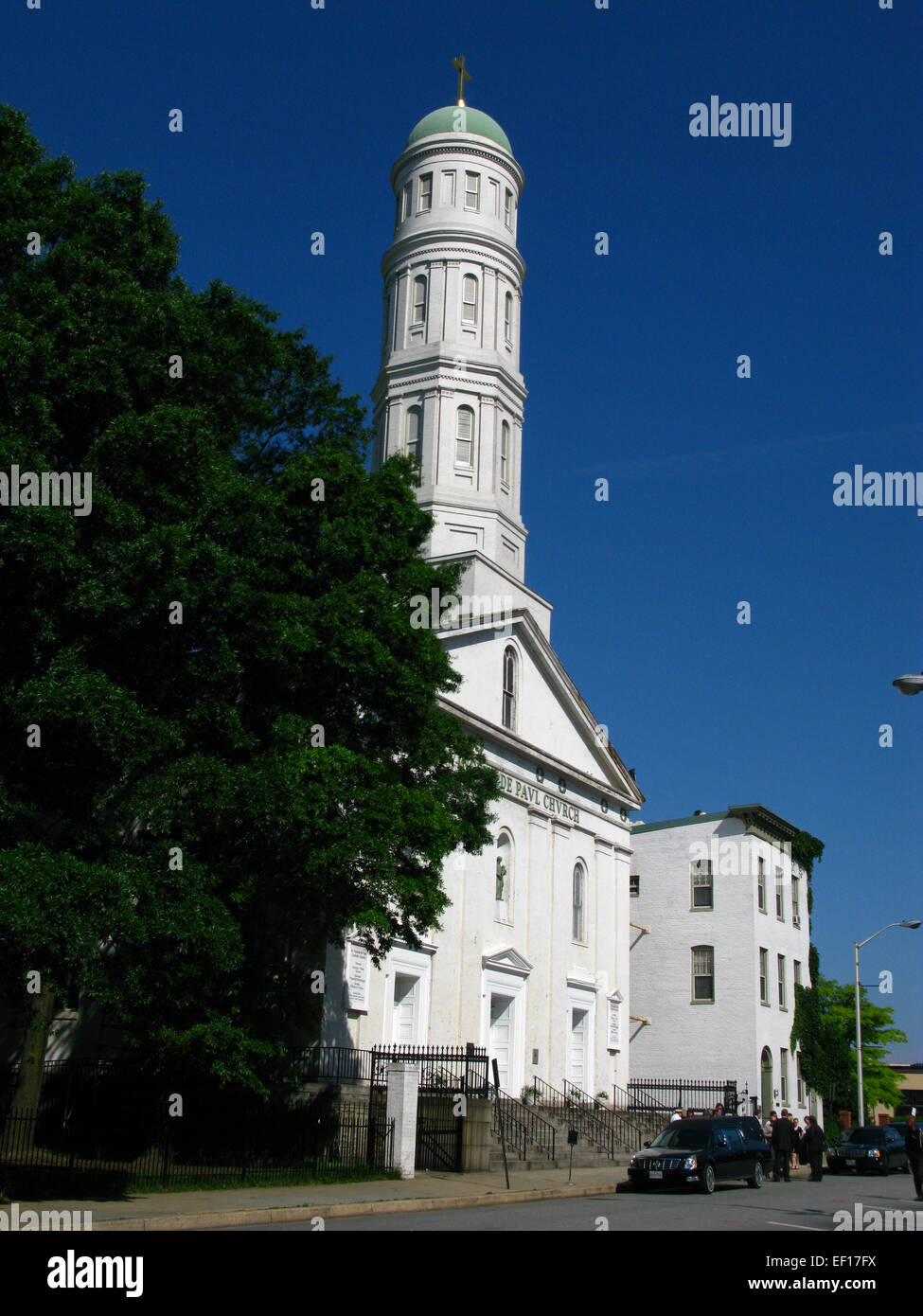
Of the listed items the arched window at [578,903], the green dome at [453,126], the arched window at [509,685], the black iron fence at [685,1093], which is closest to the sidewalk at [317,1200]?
the arched window at [578,903]

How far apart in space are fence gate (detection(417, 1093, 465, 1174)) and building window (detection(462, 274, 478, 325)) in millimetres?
26240

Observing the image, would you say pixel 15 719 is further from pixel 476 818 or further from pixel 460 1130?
pixel 460 1130

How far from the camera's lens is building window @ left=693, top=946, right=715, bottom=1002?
45.3 m

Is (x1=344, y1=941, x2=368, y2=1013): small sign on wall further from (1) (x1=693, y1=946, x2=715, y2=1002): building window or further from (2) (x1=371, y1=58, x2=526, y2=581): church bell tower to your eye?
(1) (x1=693, y1=946, x2=715, y2=1002): building window

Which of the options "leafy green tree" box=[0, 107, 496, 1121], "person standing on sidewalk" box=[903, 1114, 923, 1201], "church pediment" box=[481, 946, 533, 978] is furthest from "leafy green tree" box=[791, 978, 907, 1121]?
"leafy green tree" box=[0, 107, 496, 1121]

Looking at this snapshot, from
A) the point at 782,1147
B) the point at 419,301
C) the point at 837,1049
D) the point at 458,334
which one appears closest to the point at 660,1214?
the point at 782,1147

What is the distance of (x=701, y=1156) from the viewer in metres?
22.3

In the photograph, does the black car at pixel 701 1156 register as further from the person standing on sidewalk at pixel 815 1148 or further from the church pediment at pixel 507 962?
the church pediment at pixel 507 962

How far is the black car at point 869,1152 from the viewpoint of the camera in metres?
31.8

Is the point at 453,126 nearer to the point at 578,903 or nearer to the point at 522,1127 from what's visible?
the point at 578,903

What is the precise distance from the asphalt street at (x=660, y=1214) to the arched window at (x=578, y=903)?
44.6ft

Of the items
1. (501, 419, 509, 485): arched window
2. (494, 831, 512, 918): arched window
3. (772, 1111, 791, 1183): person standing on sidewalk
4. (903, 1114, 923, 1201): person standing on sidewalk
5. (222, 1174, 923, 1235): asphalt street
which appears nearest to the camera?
(222, 1174, 923, 1235): asphalt street

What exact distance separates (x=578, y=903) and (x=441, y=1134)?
48.4ft
